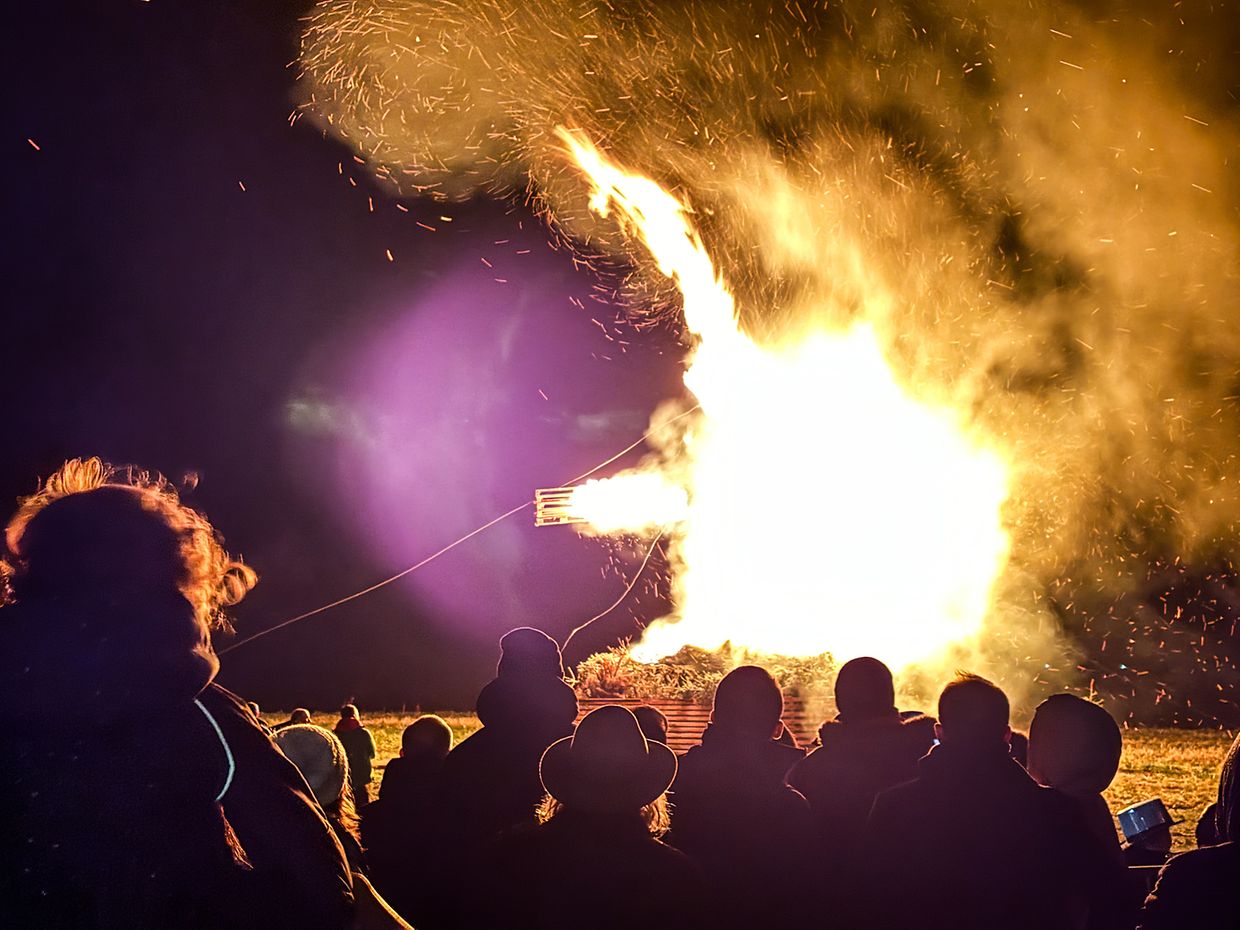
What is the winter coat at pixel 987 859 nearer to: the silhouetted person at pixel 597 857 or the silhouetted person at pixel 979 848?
the silhouetted person at pixel 979 848

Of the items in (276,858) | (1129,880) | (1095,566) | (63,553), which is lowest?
(1129,880)

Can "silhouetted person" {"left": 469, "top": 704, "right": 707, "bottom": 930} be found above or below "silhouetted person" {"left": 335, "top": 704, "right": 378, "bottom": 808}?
below

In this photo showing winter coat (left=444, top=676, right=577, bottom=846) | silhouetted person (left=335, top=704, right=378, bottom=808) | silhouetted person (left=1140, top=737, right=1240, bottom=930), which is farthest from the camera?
silhouetted person (left=335, top=704, right=378, bottom=808)

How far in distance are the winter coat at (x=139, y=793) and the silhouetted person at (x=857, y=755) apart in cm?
241

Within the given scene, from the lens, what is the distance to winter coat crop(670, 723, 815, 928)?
11.4ft

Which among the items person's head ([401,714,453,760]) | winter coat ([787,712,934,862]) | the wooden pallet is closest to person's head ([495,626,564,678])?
person's head ([401,714,453,760])

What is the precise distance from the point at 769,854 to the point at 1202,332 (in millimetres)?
10301

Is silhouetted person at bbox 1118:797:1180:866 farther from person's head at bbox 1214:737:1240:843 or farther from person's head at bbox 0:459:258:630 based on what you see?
person's head at bbox 0:459:258:630

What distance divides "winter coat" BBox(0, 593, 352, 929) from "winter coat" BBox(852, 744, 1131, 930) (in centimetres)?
189

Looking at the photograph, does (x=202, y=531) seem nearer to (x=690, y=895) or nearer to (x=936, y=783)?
(x=690, y=895)

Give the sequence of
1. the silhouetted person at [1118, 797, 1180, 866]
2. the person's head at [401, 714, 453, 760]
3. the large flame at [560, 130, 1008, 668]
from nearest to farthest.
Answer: the silhouetted person at [1118, 797, 1180, 866]
the person's head at [401, 714, 453, 760]
the large flame at [560, 130, 1008, 668]

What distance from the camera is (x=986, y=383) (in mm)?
12219

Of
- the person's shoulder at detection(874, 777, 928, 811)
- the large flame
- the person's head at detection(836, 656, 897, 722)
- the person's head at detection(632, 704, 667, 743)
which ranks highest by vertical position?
the large flame

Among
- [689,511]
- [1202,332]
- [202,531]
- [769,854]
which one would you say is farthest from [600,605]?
[202,531]
